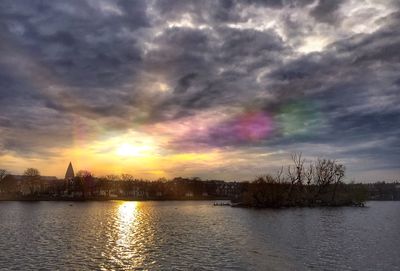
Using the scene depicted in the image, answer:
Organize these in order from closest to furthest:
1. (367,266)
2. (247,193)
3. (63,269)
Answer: (63,269) → (367,266) → (247,193)

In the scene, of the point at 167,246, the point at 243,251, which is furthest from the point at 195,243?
the point at 243,251

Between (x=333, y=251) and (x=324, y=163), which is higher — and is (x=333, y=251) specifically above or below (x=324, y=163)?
below

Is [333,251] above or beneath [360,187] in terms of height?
beneath

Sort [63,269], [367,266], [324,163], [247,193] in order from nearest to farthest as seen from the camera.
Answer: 1. [63,269]
2. [367,266]
3. [247,193]
4. [324,163]

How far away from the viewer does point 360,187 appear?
184500 millimetres

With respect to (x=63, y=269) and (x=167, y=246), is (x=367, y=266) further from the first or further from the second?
(x=63, y=269)

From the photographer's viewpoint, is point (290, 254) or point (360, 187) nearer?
point (290, 254)

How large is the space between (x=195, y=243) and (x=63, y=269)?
70.9 ft

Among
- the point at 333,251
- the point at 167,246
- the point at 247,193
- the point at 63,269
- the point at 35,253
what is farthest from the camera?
the point at 247,193

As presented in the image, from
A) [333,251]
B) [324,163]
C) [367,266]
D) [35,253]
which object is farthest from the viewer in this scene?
[324,163]

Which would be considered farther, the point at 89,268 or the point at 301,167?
the point at 301,167

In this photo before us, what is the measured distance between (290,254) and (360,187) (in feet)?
507

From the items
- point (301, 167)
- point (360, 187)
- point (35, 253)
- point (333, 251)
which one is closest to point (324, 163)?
point (301, 167)

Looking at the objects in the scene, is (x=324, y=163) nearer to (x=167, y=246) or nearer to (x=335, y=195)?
(x=335, y=195)
